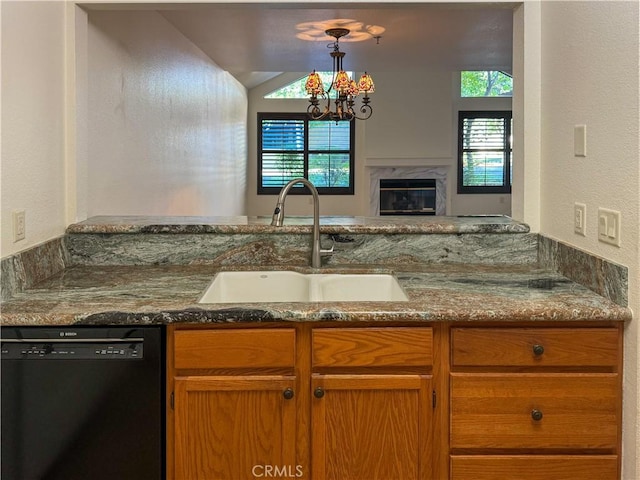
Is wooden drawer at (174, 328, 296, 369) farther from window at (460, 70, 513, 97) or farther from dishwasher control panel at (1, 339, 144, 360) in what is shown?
window at (460, 70, 513, 97)

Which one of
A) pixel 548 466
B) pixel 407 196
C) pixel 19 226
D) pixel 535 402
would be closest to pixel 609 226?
pixel 535 402

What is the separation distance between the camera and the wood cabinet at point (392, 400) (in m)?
1.67

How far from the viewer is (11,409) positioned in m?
1.61

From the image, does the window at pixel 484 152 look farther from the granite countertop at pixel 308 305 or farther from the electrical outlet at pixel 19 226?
the electrical outlet at pixel 19 226

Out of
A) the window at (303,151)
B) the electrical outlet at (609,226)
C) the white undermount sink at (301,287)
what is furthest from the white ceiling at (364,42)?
the window at (303,151)

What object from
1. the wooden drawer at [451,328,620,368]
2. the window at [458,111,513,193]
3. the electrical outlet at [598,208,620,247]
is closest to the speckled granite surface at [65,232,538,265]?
the electrical outlet at [598,208,620,247]

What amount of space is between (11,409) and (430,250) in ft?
5.07

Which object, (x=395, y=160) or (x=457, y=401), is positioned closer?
(x=457, y=401)

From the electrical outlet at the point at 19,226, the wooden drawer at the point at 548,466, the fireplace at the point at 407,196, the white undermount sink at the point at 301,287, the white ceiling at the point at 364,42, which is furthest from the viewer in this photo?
the fireplace at the point at 407,196

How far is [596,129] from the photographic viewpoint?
1799mm

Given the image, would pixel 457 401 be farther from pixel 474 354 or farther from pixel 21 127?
pixel 21 127

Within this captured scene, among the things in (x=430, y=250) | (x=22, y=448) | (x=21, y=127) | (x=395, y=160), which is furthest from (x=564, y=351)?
(x=395, y=160)

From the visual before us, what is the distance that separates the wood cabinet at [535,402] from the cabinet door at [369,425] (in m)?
0.12

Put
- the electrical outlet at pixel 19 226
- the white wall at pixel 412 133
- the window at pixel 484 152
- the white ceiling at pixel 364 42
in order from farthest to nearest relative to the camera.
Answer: the window at pixel 484 152 < the white wall at pixel 412 133 < the white ceiling at pixel 364 42 < the electrical outlet at pixel 19 226
